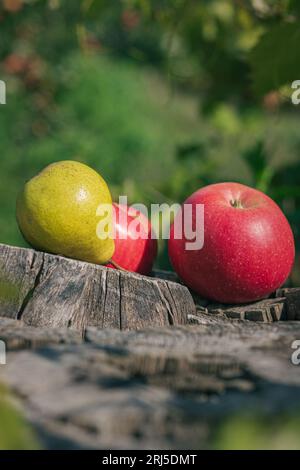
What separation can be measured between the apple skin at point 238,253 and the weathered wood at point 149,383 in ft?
1.33

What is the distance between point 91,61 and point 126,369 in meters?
6.53

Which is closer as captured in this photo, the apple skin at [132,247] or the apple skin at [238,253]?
the apple skin at [238,253]

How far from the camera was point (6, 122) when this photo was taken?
6188 mm

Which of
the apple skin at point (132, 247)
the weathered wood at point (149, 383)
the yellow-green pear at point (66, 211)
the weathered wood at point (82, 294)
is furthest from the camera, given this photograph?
the apple skin at point (132, 247)

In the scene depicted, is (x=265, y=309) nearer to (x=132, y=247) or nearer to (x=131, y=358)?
(x=132, y=247)

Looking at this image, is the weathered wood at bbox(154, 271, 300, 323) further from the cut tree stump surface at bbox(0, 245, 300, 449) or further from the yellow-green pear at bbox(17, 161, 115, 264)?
the yellow-green pear at bbox(17, 161, 115, 264)

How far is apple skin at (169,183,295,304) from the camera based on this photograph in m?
1.95

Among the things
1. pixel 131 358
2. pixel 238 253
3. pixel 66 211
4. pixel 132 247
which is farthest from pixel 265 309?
pixel 131 358

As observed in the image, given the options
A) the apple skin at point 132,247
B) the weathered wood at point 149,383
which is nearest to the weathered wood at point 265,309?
the apple skin at point 132,247

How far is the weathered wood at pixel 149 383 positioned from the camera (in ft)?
3.50

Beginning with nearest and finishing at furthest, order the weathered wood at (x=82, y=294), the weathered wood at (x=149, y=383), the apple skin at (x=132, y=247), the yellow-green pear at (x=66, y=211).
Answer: the weathered wood at (x=149, y=383) → the weathered wood at (x=82, y=294) → the yellow-green pear at (x=66, y=211) → the apple skin at (x=132, y=247)

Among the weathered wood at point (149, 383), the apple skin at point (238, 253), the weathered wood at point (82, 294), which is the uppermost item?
the apple skin at point (238, 253)

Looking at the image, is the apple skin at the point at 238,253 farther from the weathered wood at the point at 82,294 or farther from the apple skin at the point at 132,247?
the weathered wood at the point at 82,294

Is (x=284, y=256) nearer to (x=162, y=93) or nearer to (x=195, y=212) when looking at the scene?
(x=195, y=212)
